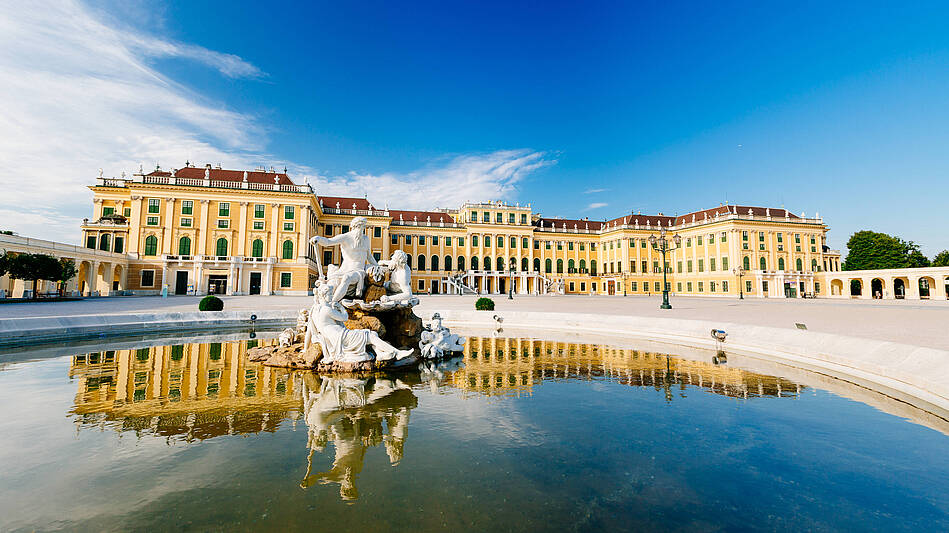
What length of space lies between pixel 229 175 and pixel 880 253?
261 ft

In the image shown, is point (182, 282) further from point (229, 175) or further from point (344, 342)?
point (344, 342)

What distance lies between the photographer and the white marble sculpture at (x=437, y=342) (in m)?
8.20

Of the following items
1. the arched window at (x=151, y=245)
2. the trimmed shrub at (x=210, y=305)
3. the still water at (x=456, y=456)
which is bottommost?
the still water at (x=456, y=456)

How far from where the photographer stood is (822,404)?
17.0 feet

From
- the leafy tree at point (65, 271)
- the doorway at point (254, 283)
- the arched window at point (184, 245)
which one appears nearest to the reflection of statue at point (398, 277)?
the leafy tree at point (65, 271)

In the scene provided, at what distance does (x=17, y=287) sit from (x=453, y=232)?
138ft

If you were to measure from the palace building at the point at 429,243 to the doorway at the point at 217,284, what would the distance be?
80 mm

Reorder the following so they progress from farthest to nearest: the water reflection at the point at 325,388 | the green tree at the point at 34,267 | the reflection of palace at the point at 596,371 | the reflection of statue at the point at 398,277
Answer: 1. the green tree at the point at 34,267
2. the reflection of statue at the point at 398,277
3. the reflection of palace at the point at 596,371
4. the water reflection at the point at 325,388

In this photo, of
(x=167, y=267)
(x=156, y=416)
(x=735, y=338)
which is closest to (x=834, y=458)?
(x=735, y=338)

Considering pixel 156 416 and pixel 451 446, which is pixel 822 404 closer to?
pixel 451 446

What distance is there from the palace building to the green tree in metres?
8.18

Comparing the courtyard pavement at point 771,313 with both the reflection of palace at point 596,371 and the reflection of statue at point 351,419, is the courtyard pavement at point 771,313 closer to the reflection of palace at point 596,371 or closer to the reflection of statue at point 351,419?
the reflection of palace at point 596,371

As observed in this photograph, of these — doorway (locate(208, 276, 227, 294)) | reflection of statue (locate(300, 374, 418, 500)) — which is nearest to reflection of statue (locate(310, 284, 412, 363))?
reflection of statue (locate(300, 374, 418, 500))

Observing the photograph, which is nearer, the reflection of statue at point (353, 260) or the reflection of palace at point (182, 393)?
the reflection of palace at point (182, 393)
